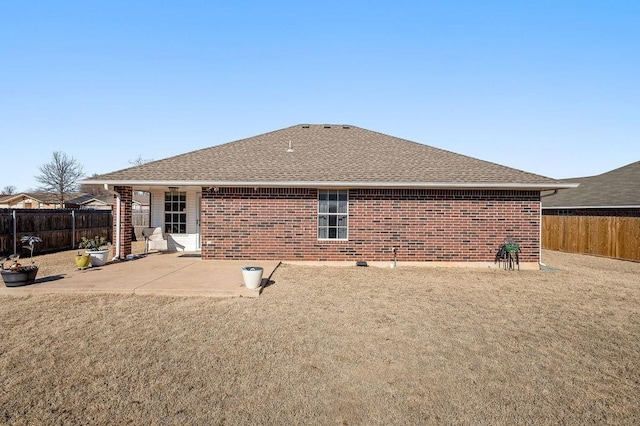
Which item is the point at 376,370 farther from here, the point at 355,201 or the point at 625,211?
the point at 625,211

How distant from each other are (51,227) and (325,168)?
12862 millimetres

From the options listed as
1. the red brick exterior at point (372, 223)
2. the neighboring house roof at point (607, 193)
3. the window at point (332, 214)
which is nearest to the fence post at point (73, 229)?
the red brick exterior at point (372, 223)

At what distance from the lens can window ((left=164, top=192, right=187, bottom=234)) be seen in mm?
13789

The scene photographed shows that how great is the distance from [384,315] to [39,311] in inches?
241

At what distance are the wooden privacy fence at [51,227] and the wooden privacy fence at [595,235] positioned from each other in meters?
24.2

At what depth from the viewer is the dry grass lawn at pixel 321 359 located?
331 centimetres

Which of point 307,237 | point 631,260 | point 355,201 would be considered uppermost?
point 355,201

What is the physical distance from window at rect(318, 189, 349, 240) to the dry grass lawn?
3.77 metres

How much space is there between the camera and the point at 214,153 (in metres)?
13.3

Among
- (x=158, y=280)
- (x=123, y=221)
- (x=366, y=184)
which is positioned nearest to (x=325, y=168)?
(x=366, y=184)

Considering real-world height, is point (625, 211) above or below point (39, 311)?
above

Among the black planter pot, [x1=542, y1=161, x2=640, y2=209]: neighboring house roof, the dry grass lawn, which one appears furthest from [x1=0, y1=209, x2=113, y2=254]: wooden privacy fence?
[x1=542, y1=161, x2=640, y2=209]: neighboring house roof

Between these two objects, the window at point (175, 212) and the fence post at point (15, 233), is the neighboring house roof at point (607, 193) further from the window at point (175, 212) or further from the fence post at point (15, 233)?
the fence post at point (15, 233)

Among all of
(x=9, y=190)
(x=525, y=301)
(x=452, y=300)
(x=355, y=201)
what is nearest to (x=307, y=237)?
(x=355, y=201)
